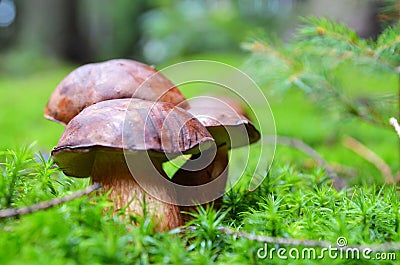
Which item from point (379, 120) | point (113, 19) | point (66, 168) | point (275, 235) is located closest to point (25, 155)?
point (66, 168)

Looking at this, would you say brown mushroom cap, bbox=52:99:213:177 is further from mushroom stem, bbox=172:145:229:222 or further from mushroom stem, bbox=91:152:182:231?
mushroom stem, bbox=172:145:229:222

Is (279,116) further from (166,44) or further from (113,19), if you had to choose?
(113,19)

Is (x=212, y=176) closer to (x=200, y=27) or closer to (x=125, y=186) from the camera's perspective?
(x=125, y=186)

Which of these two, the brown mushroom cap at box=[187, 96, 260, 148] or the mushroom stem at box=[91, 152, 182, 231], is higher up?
the brown mushroom cap at box=[187, 96, 260, 148]

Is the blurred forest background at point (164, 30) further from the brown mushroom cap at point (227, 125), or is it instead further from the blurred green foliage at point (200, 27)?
the brown mushroom cap at point (227, 125)

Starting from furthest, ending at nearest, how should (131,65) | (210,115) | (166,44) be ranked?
(166,44), (131,65), (210,115)

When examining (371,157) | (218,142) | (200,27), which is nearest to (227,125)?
(218,142)

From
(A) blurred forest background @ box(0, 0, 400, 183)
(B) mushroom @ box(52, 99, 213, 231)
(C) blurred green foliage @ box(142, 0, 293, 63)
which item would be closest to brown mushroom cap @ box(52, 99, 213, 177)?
(B) mushroom @ box(52, 99, 213, 231)
